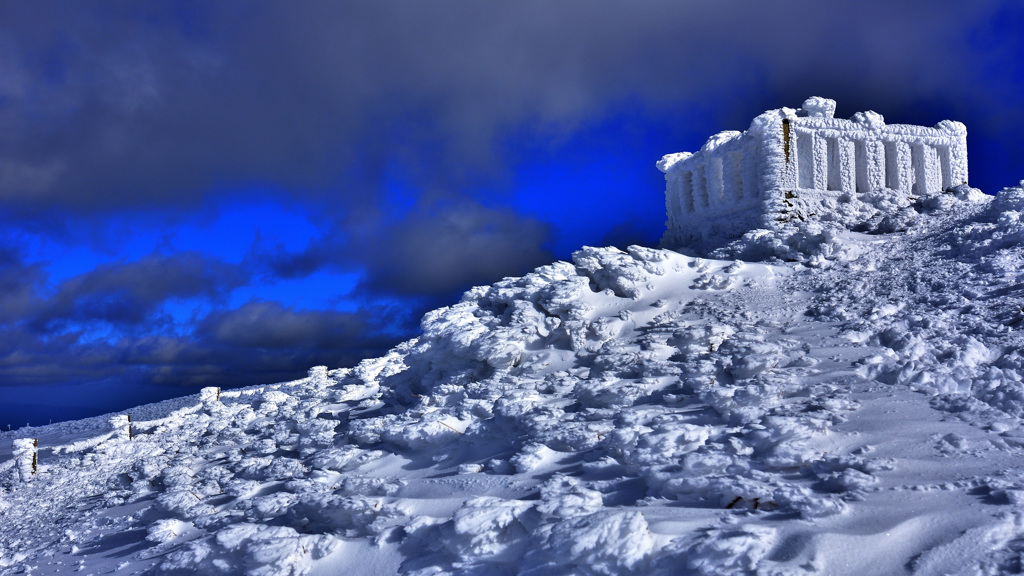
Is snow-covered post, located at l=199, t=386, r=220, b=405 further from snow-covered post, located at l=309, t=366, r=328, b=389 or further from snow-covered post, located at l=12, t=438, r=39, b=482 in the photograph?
snow-covered post, located at l=12, t=438, r=39, b=482

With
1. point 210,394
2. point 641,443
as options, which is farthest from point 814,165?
point 210,394

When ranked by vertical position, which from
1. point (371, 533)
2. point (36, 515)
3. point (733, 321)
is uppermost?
point (733, 321)

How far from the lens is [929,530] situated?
412 centimetres

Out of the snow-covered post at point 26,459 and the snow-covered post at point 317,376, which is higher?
the snow-covered post at point 317,376

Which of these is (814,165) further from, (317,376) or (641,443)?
(317,376)

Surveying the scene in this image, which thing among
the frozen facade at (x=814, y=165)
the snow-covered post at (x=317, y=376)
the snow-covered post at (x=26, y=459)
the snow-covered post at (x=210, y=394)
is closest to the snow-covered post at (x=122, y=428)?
the snow-covered post at (x=26, y=459)

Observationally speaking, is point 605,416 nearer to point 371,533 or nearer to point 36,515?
point 371,533

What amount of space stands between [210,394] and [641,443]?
51.6 feet

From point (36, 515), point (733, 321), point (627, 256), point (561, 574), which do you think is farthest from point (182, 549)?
point (627, 256)

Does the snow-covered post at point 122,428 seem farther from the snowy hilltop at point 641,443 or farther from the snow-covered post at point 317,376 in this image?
the snow-covered post at point 317,376

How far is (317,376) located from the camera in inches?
705

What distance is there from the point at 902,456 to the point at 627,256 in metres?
8.29

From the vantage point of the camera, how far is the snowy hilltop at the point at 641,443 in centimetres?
454

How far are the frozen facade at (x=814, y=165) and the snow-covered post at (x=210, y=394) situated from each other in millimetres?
15469
